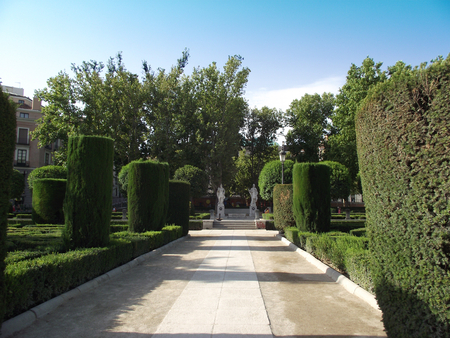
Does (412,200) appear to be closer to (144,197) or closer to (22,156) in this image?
(144,197)

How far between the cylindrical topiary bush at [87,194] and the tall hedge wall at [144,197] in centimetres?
372

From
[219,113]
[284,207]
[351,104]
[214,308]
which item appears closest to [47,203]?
[284,207]

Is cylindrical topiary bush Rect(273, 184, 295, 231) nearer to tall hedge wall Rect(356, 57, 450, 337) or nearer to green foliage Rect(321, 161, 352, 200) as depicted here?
green foliage Rect(321, 161, 352, 200)

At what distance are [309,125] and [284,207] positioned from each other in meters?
26.3

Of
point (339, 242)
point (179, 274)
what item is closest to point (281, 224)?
point (339, 242)

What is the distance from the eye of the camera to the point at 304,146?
127 feet

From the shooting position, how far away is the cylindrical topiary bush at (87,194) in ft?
22.6

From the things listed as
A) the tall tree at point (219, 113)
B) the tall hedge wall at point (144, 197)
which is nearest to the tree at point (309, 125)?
the tall tree at point (219, 113)

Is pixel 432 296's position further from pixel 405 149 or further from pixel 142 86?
pixel 142 86

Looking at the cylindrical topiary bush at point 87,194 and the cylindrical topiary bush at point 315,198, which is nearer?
the cylindrical topiary bush at point 87,194

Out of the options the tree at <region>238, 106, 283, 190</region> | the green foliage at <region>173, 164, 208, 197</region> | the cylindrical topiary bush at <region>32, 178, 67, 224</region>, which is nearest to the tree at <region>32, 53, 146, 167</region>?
the green foliage at <region>173, 164, 208, 197</region>

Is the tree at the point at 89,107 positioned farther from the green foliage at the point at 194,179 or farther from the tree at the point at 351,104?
the tree at the point at 351,104

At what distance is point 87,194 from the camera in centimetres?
697

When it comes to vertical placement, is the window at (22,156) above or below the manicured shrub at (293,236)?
above
